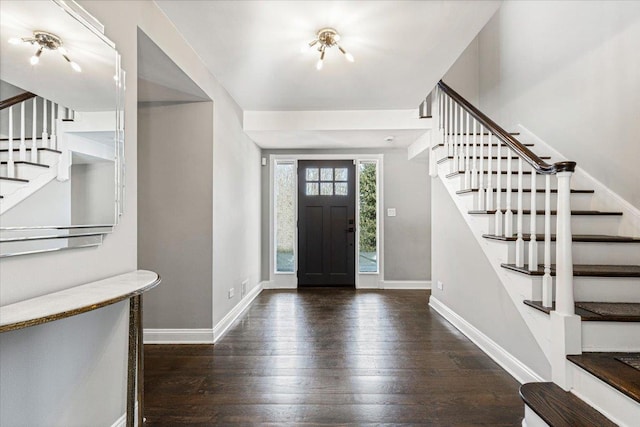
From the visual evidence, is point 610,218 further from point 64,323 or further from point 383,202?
point 64,323

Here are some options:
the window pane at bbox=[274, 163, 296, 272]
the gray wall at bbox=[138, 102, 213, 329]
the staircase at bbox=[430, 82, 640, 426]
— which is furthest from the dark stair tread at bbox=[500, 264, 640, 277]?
the window pane at bbox=[274, 163, 296, 272]

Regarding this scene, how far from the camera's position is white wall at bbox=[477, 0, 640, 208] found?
240 centimetres

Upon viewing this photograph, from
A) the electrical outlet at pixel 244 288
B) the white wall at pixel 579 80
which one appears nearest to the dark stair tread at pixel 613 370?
the white wall at pixel 579 80

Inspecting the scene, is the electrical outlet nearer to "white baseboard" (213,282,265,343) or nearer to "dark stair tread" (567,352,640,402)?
"white baseboard" (213,282,265,343)

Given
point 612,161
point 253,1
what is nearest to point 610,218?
point 612,161

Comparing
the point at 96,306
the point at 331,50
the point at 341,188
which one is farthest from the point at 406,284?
the point at 96,306

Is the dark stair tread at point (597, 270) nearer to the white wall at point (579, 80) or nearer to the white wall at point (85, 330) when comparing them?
the white wall at point (579, 80)

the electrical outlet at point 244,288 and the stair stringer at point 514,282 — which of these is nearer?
the stair stringer at point 514,282

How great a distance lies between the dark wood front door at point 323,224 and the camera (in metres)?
5.00

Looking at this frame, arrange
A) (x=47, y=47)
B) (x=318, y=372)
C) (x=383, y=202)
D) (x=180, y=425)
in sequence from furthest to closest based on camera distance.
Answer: (x=383, y=202)
(x=318, y=372)
(x=180, y=425)
(x=47, y=47)

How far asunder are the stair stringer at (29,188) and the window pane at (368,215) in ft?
13.7

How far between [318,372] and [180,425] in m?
0.94

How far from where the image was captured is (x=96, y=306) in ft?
3.43

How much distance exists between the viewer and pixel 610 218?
2492 millimetres
